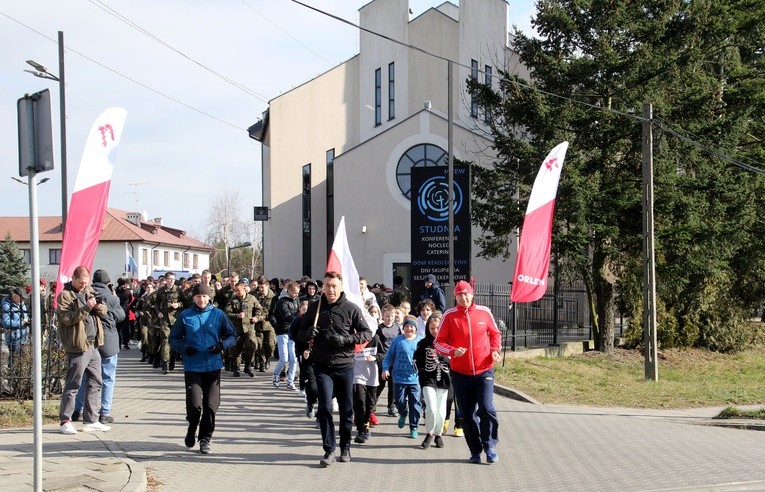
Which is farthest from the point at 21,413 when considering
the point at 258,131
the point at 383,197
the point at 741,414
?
the point at 258,131

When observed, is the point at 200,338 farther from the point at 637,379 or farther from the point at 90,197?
the point at 637,379

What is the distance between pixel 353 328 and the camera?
919 cm

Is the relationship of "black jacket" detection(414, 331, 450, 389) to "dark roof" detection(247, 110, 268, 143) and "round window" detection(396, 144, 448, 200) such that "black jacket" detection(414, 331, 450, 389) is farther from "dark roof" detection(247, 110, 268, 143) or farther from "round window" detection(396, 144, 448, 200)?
"dark roof" detection(247, 110, 268, 143)

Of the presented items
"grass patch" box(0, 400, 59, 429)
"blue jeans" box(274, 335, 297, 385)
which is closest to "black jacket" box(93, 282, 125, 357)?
"grass patch" box(0, 400, 59, 429)

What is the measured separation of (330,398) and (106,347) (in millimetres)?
3248

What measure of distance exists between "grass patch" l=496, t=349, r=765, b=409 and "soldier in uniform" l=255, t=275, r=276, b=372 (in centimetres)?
446

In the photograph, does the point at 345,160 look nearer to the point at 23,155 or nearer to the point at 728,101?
the point at 728,101

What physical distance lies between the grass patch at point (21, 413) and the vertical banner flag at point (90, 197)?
196 cm

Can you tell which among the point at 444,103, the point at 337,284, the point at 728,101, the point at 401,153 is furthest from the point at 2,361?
the point at 444,103

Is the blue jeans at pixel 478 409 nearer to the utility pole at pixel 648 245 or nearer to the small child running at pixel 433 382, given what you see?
the small child running at pixel 433 382

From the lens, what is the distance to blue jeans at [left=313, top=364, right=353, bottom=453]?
891 centimetres

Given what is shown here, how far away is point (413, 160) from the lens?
35.6 meters

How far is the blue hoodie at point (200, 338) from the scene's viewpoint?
30.6 ft

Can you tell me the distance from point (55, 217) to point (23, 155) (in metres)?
84.1
